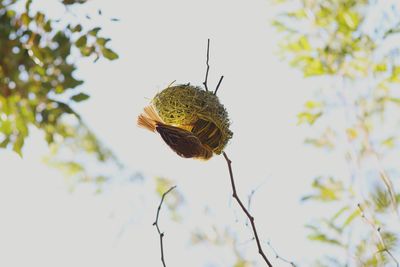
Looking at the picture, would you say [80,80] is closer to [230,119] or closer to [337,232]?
[230,119]

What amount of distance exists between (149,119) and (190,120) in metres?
0.10

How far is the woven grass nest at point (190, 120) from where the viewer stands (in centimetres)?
127

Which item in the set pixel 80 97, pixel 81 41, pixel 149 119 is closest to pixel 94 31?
pixel 81 41

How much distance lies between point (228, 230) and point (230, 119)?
181 centimetres

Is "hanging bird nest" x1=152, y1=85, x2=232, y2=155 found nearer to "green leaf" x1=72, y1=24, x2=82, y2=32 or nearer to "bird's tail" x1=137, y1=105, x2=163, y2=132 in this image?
"bird's tail" x1=137, y1=105, x2=163, y2=132

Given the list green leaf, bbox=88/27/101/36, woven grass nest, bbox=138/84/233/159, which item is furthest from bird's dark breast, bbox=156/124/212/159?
green leaf, bbox=88/27/101/36

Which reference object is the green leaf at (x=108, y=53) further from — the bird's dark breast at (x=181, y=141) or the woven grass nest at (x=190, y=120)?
the bird's dark breast at (x=181, y=141)

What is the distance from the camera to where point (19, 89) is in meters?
1.32

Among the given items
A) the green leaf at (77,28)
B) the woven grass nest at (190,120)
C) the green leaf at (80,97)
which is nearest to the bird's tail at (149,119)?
the woven grass nest at (190,120)

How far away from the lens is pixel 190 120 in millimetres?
1319

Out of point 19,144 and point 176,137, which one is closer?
point 176,137

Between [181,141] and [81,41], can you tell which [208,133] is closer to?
[181,141]

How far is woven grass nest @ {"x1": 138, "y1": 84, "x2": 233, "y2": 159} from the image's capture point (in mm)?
1268

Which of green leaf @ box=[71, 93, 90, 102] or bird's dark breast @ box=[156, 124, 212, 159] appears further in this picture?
green leaf @ box=[71, 93, 90, 102]
